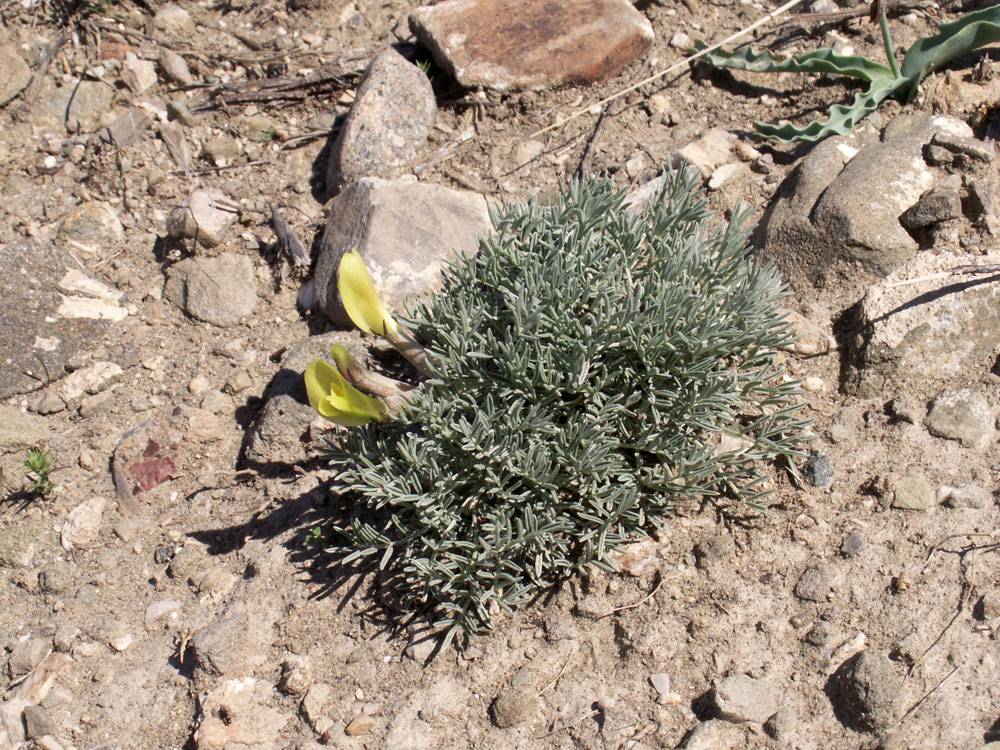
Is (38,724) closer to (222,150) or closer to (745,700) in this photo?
(745,700)

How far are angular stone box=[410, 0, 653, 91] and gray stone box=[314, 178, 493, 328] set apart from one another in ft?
2.87

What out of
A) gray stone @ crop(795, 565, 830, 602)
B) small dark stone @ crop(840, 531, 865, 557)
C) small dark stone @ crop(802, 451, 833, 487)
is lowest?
gray stone @ crop(795, 565, 830, 602)

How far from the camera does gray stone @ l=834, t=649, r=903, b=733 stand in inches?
87.2

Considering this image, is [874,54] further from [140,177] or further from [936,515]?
[140,177]

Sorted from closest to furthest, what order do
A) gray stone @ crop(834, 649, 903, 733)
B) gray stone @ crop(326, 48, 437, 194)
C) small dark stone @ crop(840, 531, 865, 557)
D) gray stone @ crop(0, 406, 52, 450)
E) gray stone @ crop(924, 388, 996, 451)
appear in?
gray stone @ crop(834, 649, 903, 733) < small dark stone @ crop(840, 531, 865, 557) < gray stone @ crop(924, 388, 996, 451) < gray stone @ crop(0, 406, 52, 450) < gray stone @ crop(326, 48, 437, 194)

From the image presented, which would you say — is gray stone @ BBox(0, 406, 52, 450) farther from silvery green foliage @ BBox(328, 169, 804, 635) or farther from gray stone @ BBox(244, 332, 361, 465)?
silvery green foliage @ BBox(328, 169, 804, 635)

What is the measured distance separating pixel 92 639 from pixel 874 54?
173 inches

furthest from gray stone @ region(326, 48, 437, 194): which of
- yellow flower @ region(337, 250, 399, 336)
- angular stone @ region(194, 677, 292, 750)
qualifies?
angular stone @ region(194, 677, 292, 750)

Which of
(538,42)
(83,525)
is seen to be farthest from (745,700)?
(538,42)

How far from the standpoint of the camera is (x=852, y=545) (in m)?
2.63

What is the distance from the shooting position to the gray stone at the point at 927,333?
2.89m

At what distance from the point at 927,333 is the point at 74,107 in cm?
463

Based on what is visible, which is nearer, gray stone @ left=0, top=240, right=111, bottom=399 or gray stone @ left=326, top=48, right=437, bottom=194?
gray stone @ left=0, top=240, right=111, bottom=399

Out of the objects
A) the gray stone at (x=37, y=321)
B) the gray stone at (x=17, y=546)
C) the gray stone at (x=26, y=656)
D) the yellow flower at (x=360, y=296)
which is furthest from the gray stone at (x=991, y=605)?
the gray stone at (x=37, y=321)
